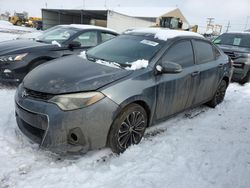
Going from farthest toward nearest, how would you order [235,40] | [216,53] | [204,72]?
[235,40] → [216,53] → [204,72]

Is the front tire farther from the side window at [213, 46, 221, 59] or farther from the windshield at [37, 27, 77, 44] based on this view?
the windshield at [37, 27, 77, 44]

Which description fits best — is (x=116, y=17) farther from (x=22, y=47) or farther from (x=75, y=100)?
(x=75, y=100)

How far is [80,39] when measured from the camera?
6.60 meters

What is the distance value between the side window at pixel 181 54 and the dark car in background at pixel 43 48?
2.78 meters

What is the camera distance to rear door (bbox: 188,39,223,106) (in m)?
4.51

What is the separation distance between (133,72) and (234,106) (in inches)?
144

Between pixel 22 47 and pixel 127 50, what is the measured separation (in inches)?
114

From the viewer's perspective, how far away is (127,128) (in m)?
3.35

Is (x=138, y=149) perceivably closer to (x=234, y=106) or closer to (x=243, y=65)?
(x=234, y=106)

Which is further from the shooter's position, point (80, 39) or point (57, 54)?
point (80, 39)

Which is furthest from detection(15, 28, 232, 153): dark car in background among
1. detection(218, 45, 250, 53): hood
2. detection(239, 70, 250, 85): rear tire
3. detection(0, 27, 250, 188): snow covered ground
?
detection(239, 70, 250, 85): rear tire

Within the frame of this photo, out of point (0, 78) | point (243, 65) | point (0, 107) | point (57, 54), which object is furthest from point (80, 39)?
point (243, 65)

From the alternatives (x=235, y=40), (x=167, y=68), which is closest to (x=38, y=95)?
(x=167, y=68)

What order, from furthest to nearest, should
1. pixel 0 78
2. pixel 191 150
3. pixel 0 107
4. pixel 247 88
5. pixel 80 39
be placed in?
pixel 247 88 < pixel 80 39 < pixel 0 78 < pixel 0 107 < pixel 191 150
